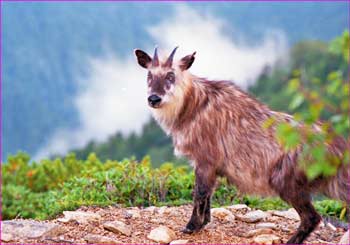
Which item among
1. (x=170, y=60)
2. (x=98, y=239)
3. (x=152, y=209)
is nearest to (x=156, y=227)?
(x=98, y=239)

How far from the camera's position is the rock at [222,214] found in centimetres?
779

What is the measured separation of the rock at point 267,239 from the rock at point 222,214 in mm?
949

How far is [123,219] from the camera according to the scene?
7.62 m

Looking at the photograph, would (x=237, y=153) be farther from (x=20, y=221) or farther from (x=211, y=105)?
(x=20, y=221)

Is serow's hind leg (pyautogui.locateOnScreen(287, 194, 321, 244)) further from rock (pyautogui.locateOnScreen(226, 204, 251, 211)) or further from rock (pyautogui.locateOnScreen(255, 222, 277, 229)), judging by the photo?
rock (pyautogui.locateOnScreen(226, 204, 251, 211))

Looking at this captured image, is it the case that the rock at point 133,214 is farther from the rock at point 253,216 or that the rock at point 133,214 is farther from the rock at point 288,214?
the rock at point 288,214

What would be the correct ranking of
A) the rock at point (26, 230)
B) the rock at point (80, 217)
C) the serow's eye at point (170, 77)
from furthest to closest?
1. the rock at point (80, 217)
2. the serow's eye at point (170, 77)
3. the rock at point (26, 230)

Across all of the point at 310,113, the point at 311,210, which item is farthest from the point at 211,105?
the point at 310,113

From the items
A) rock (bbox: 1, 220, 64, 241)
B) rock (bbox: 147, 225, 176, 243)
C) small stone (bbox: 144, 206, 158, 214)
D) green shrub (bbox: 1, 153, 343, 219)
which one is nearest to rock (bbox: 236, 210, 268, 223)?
green shrub (bbox: 1, 153, 343, 219)

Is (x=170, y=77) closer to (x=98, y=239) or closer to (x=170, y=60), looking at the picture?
(x=170, y=60)

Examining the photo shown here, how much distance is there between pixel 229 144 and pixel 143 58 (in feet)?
4.28

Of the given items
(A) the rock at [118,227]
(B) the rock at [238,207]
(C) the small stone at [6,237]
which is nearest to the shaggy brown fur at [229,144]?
(A) the rock at [118,227]

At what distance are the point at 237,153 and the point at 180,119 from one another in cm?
69

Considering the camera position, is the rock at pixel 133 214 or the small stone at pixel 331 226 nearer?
the rock at pixel 133 214
